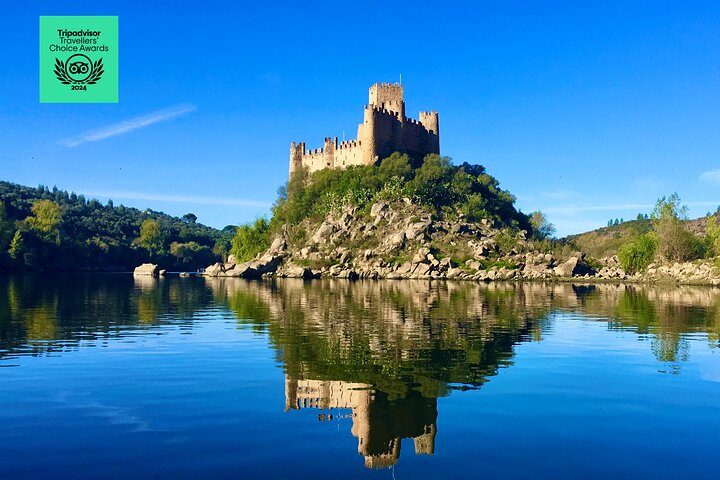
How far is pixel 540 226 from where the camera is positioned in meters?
151

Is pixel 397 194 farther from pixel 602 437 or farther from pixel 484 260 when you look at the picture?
pixel 602 437

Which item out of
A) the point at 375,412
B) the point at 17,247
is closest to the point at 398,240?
the point at 17,247

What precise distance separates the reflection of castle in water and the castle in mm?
115354

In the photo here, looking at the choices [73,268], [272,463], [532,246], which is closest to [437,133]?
[532,246]

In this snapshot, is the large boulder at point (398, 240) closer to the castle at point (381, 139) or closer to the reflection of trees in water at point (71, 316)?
the castle at point (381, 139)

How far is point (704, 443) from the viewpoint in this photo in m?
13.4

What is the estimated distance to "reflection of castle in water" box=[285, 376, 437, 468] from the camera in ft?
42.0

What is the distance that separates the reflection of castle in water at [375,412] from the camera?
504 inches

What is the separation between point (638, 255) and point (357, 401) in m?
105

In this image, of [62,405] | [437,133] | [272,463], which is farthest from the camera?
[437,133]

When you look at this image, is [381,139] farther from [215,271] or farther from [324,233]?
[215,271]

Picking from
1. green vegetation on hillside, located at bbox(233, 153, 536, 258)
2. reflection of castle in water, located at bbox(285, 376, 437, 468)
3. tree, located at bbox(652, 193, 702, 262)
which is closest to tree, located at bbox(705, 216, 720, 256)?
tree, located at bbox(652, 193, 702, 262)

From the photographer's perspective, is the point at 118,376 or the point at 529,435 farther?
the point at 118,376

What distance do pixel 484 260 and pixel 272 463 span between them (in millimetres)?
101905
